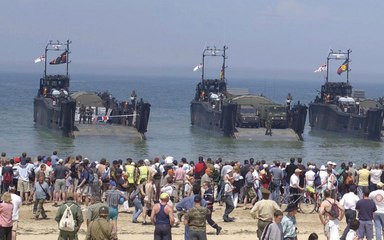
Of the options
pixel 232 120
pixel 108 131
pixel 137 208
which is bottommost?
pixel 108 131

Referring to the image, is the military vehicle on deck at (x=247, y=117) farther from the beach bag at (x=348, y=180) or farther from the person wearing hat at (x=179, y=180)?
the beach bag at (x=348, y=180)

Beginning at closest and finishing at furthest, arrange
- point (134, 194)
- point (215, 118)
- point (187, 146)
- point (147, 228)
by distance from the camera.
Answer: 1. point (147, 228)
2. point (134, 194)
3. point (187, 146)
4. point (215, 118)

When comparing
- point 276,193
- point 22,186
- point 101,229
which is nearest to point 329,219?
point 101,229

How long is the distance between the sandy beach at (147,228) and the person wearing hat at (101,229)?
4959 mm

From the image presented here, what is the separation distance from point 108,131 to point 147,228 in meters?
43.1

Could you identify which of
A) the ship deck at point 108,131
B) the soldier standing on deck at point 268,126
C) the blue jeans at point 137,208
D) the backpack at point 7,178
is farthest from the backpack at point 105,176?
the soldier standing on deck at point 268,126

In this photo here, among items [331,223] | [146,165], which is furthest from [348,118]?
[331,223]

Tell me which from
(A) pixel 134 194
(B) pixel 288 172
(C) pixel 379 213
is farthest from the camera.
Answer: (B) pixel 288 172

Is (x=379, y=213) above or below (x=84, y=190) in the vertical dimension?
above

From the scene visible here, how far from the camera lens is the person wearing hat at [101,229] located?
15930 mm

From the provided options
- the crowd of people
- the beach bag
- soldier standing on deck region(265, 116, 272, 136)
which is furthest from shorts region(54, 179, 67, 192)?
soldier standing on deck region(265, 116, 272, 136)

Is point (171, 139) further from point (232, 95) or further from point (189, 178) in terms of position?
point (189, 178)

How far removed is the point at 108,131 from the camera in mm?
65250

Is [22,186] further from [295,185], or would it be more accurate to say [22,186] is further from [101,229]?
[101,229]
